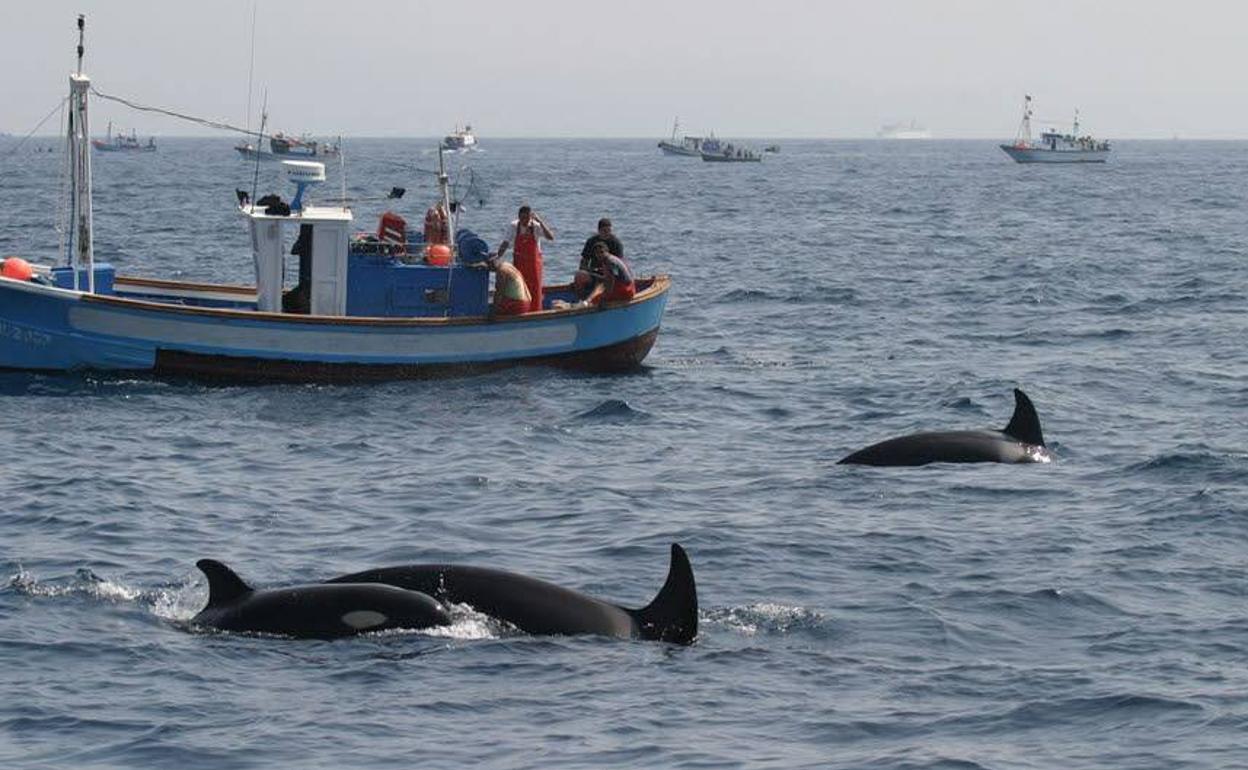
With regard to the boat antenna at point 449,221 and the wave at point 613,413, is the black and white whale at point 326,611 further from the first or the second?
the boat antenna at point 449,221

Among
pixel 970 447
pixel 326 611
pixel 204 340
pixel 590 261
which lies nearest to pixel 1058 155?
pixel 590 261

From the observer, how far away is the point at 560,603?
602 inches

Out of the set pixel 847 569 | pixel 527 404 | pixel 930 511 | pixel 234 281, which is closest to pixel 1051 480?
pixel 930 511

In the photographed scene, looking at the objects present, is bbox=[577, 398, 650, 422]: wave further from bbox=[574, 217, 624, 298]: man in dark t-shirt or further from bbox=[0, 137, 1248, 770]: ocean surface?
bbox=[574, 217, 624, 298]: man in dark t-shirt

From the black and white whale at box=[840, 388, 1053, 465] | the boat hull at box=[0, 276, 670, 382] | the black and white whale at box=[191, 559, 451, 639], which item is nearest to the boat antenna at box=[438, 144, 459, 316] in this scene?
the boat hull at box=[0, 276, 670, 382]

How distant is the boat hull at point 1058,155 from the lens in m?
180

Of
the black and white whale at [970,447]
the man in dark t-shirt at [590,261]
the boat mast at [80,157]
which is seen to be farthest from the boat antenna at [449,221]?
the black and white whale at [970,447]

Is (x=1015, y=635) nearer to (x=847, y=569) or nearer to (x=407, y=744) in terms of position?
(x=847, y=569)

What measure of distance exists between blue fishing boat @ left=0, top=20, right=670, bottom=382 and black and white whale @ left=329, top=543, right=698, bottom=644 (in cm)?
1348

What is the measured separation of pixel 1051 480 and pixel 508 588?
8.60 metres

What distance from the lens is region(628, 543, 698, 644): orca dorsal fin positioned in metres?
15.1

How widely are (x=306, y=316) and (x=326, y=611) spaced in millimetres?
13845

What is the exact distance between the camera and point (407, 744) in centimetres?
1288

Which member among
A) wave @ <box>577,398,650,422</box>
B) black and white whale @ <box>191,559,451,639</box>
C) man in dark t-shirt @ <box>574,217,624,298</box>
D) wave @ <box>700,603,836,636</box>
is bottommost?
wave @ <box>577,398,650,422</box>
